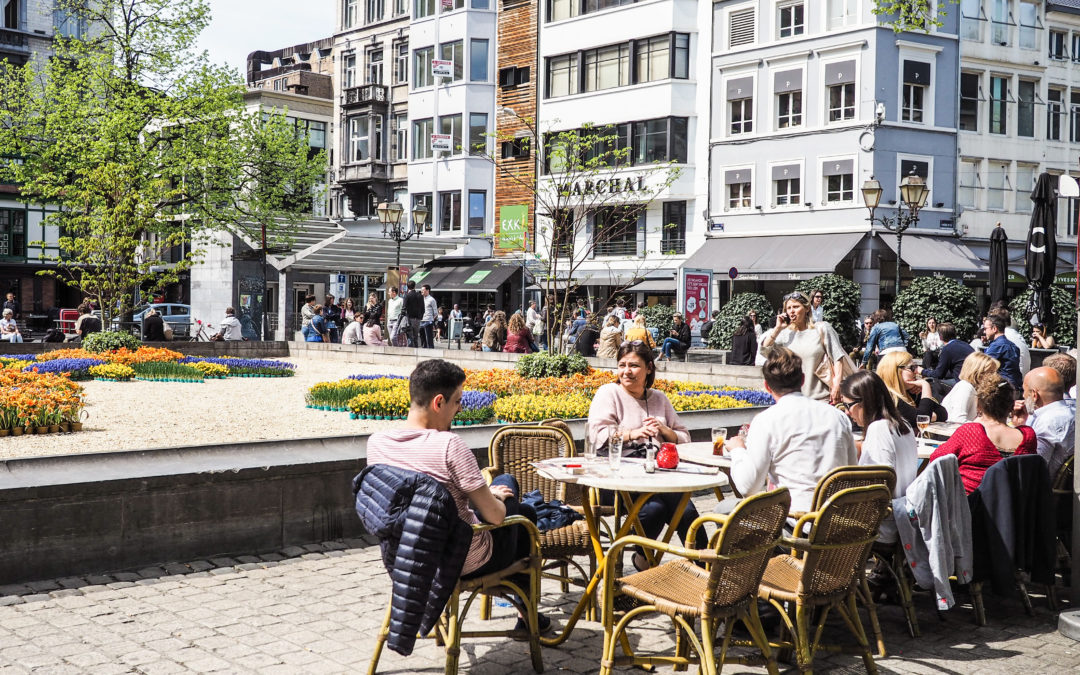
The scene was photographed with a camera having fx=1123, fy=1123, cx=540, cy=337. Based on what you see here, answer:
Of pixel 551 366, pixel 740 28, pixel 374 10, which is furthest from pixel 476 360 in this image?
pixel 374 10

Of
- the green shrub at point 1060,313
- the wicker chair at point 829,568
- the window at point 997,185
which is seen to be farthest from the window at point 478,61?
the wicker chair at point 829,568

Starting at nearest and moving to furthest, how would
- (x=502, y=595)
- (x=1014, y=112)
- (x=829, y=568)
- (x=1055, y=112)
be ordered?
(x=829, y=568), (x=502, y=595), (x=1014, y=112), (x=1055, y=112)

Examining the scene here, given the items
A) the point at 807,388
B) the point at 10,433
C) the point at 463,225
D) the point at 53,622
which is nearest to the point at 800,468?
the point at 53,622

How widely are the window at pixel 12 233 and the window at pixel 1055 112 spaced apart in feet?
154

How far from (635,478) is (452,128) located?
45.1 m

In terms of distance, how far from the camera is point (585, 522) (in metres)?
6.31

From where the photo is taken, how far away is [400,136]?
5525 centimetres

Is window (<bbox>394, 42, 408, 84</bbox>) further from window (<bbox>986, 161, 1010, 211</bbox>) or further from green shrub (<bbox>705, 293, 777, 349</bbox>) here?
green shrub (<bbox>705, 293, 777, 349</bbox>)

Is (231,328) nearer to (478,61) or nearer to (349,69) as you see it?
(478,61)

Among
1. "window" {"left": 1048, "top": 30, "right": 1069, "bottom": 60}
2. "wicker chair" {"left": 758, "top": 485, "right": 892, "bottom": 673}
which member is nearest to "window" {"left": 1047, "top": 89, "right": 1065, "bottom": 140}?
"window" {"left": 1048, "top": 30, "right": 1069, "bottom": 60}

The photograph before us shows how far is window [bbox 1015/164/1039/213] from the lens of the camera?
39938 mm

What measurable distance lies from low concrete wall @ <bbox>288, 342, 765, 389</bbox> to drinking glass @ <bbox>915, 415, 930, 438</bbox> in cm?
248

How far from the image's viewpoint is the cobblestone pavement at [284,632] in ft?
17.7

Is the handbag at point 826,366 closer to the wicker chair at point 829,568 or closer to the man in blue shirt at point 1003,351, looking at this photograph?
the man in blue shirt at point 1003,351
